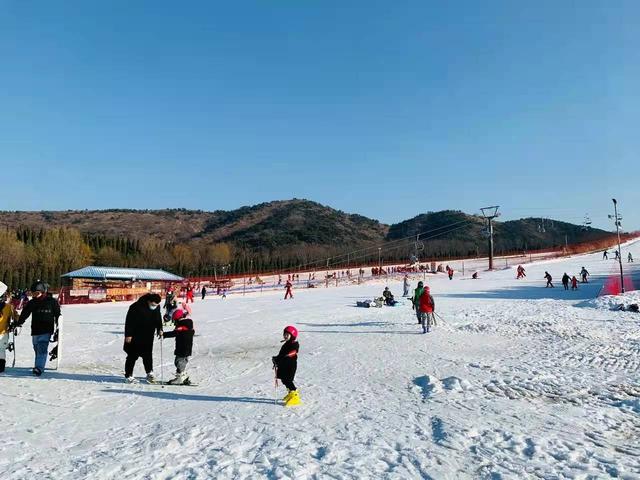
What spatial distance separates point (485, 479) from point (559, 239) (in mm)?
195409

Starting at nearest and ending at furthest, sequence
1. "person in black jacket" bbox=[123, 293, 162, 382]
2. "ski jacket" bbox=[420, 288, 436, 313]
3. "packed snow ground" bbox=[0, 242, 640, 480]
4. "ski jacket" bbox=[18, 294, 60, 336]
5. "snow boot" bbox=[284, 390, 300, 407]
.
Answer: "packed snow ground" bbox=[0, 242, 640, 480]
"snow boot" bbox=[284, 390, 300, 407]
"person in black jacket" bbox=[123, 293, 162, 382]
"ski jacket" bbox=[18, 294, 60, 336]
"ski jacket" bbox=[420, 288, 436, 313]

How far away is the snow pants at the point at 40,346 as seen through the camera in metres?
9.07

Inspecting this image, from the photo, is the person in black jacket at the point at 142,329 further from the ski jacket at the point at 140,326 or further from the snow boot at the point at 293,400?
the snow boot at the point at 293,400

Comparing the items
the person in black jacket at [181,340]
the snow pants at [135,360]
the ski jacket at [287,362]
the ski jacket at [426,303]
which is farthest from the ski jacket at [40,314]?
the ski jacket at [426,303]

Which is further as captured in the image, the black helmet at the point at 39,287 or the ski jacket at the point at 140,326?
the black helmet at the point at 39,287

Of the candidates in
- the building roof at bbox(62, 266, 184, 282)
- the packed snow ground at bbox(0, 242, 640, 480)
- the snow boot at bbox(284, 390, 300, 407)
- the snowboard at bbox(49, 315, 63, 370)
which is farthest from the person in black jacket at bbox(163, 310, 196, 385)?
the building roof at bbox(62, 266, 184, 282)

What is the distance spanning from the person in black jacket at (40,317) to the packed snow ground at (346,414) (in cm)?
48

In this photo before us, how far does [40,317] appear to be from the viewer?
9.05 m

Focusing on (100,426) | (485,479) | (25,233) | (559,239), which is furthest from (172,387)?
(559,239)

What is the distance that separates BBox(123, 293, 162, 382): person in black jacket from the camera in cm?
851

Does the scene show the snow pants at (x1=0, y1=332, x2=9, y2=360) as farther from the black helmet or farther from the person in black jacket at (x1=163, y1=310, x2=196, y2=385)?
the person in black jacket at (x1=163, y1=310, x2=196, y2=385)

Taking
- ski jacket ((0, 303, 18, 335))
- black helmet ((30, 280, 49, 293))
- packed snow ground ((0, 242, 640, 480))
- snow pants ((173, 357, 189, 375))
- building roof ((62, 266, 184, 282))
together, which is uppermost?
building roof ((62, 266, 184, 282))

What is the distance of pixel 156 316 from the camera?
880 cm

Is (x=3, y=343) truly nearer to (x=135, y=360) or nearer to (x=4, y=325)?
(x=4, y=325)
